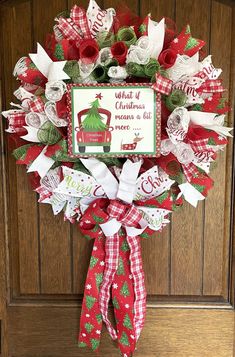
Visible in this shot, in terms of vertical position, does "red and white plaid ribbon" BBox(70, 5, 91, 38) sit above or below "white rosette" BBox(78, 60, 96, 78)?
above

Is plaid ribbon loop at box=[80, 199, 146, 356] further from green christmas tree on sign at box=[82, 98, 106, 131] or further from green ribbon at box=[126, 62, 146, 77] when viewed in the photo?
green ribbon at box=[126, 62, 146, 77]

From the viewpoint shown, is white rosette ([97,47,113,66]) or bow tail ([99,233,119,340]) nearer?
white rosette ([97,47,113,66])

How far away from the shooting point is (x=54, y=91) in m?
1.06

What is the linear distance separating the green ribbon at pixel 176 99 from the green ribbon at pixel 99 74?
0.53 ft

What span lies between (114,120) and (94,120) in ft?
0.16

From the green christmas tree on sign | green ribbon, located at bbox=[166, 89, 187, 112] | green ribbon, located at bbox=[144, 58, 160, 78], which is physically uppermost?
green ribbon, located at bbox=[144, 58, 160, 78]

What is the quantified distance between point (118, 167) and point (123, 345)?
1.57ft

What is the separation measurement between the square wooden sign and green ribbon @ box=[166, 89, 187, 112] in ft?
0.09

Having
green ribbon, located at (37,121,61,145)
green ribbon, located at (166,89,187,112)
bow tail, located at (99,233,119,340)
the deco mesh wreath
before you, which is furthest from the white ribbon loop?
bow tail, located at (99,233,119,340)

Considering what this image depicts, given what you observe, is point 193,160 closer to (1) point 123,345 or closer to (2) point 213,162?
(2) point 213,162

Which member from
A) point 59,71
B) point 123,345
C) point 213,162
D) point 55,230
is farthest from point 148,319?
point 59,71

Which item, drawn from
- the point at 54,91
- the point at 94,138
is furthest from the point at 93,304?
the point at 54,91

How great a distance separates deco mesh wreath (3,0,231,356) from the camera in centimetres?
105

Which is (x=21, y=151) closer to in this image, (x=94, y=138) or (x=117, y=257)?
(x=94, y=138)
